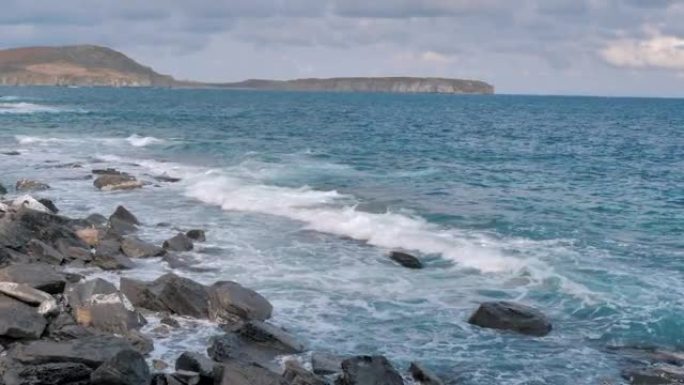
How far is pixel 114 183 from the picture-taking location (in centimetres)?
3444

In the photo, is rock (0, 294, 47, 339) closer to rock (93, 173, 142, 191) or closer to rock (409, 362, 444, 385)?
rock (409, 362, 444, 385)

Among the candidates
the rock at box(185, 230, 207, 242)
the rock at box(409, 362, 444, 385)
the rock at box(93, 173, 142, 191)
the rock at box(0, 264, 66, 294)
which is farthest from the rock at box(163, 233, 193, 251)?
the rock at box(93, 173, 142, 191)

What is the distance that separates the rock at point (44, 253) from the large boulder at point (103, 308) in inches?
180

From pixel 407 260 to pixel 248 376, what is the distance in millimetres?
10648

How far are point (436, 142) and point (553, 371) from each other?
5145 centimetres

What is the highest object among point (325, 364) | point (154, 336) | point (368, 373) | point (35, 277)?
point (35, 277)

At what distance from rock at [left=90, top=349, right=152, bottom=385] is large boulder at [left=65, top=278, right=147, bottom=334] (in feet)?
10.1

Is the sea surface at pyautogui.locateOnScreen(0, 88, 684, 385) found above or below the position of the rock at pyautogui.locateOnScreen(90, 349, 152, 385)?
below

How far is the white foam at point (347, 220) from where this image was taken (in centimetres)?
2309

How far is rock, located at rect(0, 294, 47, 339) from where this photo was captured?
44.9 feet

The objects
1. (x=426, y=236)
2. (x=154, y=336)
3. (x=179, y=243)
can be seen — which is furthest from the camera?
(x=426, y=236)

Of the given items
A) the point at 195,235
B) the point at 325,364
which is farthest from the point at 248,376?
the point at 195,235

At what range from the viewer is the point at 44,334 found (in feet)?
46.6

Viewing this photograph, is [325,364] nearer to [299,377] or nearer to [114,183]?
[299,377]
